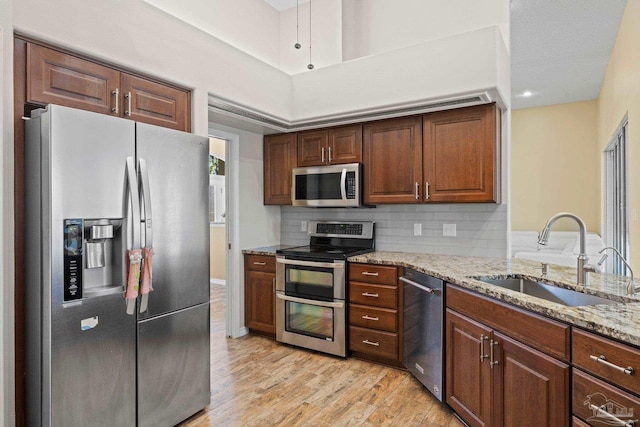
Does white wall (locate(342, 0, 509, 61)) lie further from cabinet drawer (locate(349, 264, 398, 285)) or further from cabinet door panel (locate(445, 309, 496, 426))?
cabinet door panel (locate(445, 309, 496, 426))

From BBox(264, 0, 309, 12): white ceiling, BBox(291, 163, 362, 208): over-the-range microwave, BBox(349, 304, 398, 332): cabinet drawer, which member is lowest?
BBox(349, 304, 398, 332): cabinet drawer

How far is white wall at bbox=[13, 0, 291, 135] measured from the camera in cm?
186

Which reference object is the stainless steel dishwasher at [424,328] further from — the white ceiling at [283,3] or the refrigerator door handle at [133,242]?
the white ceiling at [283,3]

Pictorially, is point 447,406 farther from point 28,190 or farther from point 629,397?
point 28,190

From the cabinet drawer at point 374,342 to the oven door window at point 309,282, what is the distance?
385 mm

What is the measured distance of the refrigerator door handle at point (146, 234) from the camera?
2004 mm

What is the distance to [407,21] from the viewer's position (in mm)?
3451

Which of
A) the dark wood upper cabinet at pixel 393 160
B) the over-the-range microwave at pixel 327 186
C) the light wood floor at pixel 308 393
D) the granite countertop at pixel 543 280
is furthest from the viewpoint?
the over-the-range microwave at pixel 327 186

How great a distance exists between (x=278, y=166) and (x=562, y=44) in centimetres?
376

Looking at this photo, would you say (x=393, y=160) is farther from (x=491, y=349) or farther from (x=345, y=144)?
(x=491, y=349)

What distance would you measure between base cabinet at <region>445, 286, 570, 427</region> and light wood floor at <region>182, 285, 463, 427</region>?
1.03 feet

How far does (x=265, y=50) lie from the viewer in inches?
148

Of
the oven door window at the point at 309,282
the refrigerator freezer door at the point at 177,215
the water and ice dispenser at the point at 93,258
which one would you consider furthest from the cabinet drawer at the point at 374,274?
the water and ice dispenser at the point at 93,258

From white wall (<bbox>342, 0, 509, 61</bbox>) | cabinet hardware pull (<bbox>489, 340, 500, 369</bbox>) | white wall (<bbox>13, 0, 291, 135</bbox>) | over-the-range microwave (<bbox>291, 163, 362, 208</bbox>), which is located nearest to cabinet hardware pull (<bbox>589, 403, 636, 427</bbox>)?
cabinet hardware pull (<bbox>489, 340, 500, 369</bbox>)
